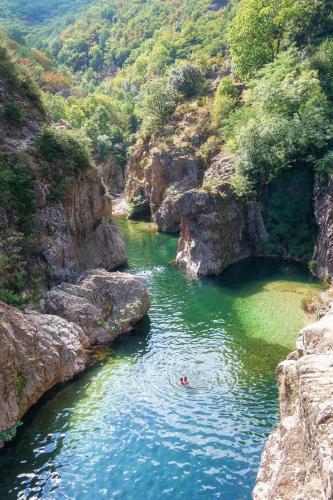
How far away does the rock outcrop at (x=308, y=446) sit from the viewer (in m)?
10.9

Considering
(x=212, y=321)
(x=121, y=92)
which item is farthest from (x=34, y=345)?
(x=121, y=92)

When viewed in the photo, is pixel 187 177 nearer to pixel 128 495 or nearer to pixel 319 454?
pixel 128 495

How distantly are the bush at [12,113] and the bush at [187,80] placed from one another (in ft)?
118

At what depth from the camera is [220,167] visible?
→ 5200 centimetres

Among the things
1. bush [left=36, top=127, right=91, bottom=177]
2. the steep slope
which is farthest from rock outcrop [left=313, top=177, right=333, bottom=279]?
bush [left=36, top=127, right=91, bottom=177]

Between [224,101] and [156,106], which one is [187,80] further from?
[224,101]

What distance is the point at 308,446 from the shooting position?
12305mm

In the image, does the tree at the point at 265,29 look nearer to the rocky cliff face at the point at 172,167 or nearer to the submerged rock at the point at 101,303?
the rocky cliff face at the point at 172,167

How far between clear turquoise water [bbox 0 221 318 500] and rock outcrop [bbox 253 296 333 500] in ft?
12.5

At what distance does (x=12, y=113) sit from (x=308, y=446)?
1320 inches

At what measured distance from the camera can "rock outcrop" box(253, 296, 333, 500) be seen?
35.6 ft

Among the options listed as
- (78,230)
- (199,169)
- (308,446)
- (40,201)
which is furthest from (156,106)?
(308,446)

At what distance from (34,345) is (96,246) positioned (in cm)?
1918

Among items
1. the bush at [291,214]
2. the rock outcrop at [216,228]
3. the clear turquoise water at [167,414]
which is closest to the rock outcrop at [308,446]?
the clear turquoise water at [167,414]
